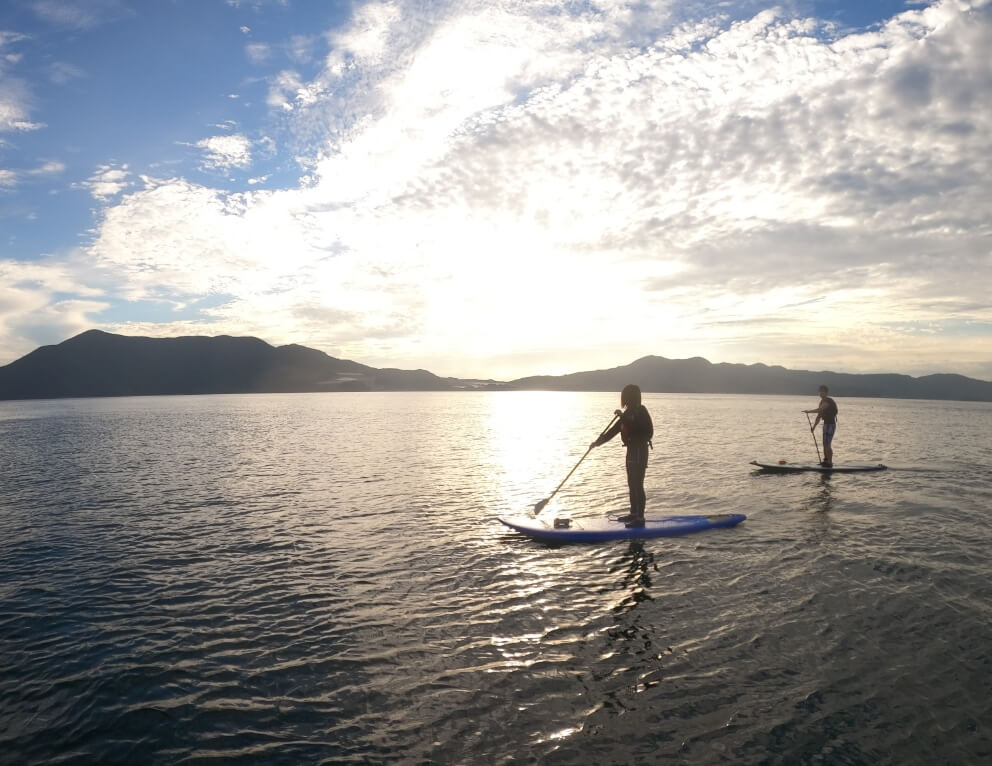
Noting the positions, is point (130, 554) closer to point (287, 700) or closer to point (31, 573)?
point (31, 573)

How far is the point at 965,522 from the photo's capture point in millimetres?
20344

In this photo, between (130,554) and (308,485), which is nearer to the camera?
(130,554)

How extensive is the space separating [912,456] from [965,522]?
26862mm

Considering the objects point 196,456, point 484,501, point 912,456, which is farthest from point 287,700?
point 912,456

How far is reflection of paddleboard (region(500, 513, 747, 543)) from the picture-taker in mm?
18406

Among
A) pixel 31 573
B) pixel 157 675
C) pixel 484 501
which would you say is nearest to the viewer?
pixel 157 675

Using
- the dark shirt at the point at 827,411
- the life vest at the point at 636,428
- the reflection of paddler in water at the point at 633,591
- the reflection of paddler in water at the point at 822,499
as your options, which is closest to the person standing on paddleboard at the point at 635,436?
the life vest at the point at 636,428

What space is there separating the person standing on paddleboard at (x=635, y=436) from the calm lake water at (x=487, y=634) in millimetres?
1561

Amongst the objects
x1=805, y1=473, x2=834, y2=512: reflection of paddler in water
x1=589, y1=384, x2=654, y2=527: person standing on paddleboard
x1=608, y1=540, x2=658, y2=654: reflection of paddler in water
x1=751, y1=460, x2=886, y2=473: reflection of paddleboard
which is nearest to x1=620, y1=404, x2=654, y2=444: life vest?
x1=589, y1=384, x2=654, y2=527: person standing on paddleboard

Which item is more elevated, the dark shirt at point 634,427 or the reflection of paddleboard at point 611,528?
the dark shirt at point 634,427

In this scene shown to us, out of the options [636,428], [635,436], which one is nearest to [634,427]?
[636,428]

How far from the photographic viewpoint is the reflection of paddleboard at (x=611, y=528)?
18.4 m

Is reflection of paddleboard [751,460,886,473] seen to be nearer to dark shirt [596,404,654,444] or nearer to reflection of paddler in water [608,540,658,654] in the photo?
dark shirt [596,404,654,444]

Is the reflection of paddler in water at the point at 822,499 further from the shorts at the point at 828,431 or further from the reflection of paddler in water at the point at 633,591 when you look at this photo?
the reflection of paddler in water at the point at 633,591
